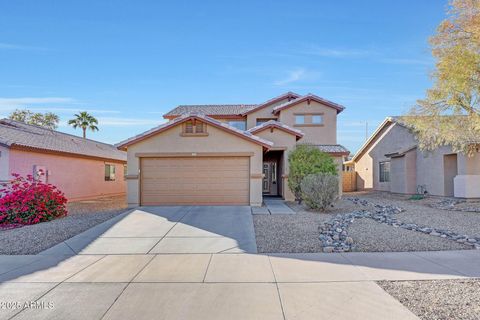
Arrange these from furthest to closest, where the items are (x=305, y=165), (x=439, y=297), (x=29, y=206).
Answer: (x=305, y=165), (x=29, y=206), (x=439, y=297)

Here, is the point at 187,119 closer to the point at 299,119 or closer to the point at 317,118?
the point at 299,119

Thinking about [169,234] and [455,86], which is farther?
[455,86]

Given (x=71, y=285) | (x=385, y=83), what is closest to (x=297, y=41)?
(x=385, y=83)

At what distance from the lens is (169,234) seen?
8.69 meters

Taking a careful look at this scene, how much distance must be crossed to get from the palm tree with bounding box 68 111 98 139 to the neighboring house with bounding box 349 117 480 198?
Result: 3222 centimetres

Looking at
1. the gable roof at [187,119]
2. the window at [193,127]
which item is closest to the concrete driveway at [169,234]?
the gable roof at [187,119]

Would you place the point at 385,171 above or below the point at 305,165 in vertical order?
below

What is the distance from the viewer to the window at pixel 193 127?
14164mm

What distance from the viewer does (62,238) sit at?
8.27m

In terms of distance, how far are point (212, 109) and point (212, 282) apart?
20621 millimetres

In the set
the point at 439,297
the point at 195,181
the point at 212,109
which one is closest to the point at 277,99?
the point at 212,109

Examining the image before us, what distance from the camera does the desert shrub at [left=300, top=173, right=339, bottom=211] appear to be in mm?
12414

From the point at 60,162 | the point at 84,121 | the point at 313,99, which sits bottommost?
the point at 60,162

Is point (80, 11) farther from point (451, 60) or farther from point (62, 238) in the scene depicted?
point (451, 60)
